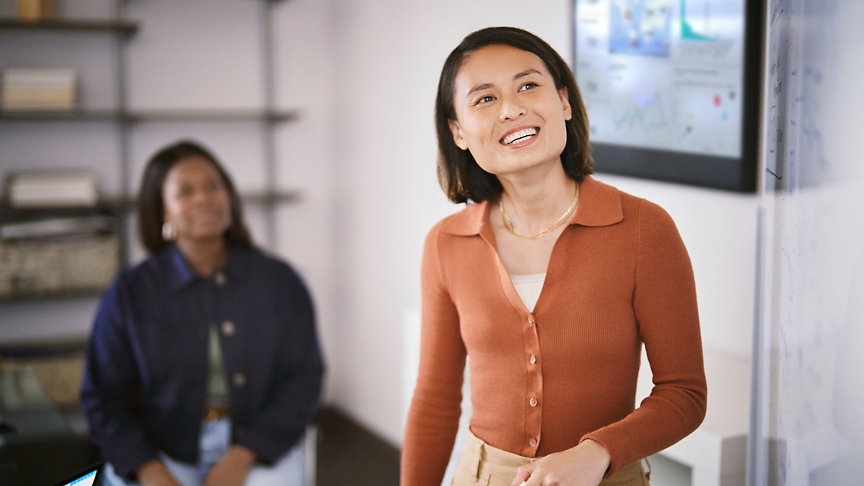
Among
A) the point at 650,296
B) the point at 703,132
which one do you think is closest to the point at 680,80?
the point at 703,132

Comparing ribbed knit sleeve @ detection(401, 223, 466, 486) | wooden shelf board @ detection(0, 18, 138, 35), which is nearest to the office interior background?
wooden shelf board @ detection(0, 18, 138, 35)

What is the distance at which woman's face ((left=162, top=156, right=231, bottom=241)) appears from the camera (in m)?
2.11

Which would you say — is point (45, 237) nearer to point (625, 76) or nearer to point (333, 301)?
point (333, 301)

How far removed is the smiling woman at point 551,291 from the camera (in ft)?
3.35

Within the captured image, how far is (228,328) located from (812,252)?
150cm

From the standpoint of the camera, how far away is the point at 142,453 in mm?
1930

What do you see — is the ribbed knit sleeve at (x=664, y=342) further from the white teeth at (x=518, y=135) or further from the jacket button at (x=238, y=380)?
the jacket button at (x=238, y=380)

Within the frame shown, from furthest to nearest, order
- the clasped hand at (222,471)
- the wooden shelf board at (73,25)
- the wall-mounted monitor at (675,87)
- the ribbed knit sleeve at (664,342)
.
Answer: the wooden shelf board at (73,25), the clasped hand at (222,471), the wall-mounted monitor at (675,87), the ribbed knit sleeve at (664,342)

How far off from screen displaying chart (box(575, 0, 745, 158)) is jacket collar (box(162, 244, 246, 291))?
38.8 inches

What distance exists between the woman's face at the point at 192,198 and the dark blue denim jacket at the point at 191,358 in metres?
0.09

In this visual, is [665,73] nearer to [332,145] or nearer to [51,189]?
[332,145]

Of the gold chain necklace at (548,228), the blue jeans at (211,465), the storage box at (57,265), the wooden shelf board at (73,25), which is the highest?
the wooden shelf board at (73,25)

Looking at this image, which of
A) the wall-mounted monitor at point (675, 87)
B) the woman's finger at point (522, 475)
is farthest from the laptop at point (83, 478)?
the wall-mounted monitor at point (675, 87)

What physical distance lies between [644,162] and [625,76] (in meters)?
0.20
